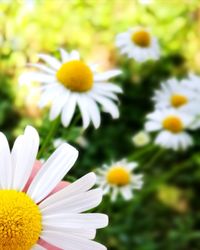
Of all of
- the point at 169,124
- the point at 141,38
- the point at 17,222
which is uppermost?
the point at 141,38

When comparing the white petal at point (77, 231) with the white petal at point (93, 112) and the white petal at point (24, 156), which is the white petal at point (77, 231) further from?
the white petal at point (93, 112)

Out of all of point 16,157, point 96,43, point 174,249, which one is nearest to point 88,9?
point 96,43

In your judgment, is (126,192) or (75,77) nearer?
(75,77)

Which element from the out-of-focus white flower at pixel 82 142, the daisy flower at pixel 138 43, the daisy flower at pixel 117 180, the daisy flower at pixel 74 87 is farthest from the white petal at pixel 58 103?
the out-of-focus white flower at pixel 82 142

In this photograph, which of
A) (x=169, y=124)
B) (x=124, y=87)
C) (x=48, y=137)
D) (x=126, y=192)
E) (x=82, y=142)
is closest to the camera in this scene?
A: (x=48, y=137)

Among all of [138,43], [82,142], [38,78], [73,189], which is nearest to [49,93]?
[38,78]

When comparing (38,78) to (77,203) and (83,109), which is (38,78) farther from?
(77,203)

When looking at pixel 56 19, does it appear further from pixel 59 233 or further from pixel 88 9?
pixel 59 233
